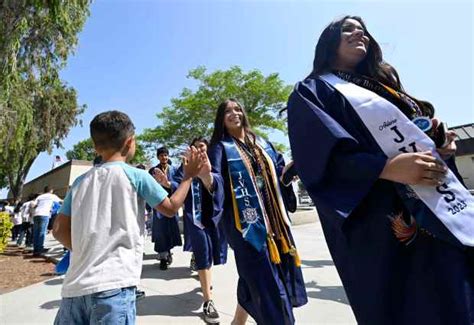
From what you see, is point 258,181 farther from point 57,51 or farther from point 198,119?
point 198,119

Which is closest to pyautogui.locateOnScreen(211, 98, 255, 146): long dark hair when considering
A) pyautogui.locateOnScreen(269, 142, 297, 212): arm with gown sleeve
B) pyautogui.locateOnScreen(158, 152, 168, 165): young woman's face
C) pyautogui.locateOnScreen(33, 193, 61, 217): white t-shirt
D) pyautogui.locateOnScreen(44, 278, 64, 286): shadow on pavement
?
pyautogui.locateOnScreen(269, 142, 297, 212): arm with gown sleeve

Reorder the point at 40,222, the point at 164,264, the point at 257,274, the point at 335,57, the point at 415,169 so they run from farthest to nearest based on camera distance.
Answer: the point at 40,222, the point at 164,264, the point at 257,274, the point at 335,57, the point at 415,169

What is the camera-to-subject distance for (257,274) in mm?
2115

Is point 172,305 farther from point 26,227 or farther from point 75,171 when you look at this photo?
point 75,171

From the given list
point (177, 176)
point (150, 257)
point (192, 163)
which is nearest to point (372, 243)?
point (192, 163)

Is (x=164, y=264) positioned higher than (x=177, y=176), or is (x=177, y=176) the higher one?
(x=177, y=176)

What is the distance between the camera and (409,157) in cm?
112

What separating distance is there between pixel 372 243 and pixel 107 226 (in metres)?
1.18

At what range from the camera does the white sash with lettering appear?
110 cm

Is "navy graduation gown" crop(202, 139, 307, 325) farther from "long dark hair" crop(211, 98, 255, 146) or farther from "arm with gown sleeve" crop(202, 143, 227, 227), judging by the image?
"long dark hair" crop(211, 98, 255, 146)

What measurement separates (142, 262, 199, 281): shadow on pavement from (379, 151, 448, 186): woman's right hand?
378 centimetres

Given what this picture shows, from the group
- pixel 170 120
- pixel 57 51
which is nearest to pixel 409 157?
pixel 57 51

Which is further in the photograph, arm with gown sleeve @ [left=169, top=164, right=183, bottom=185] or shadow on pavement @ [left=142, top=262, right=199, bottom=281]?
shadow on pavement @ [left=142, top=262, right=199, bottom=281]

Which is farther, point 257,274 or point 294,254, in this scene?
point 294,254
